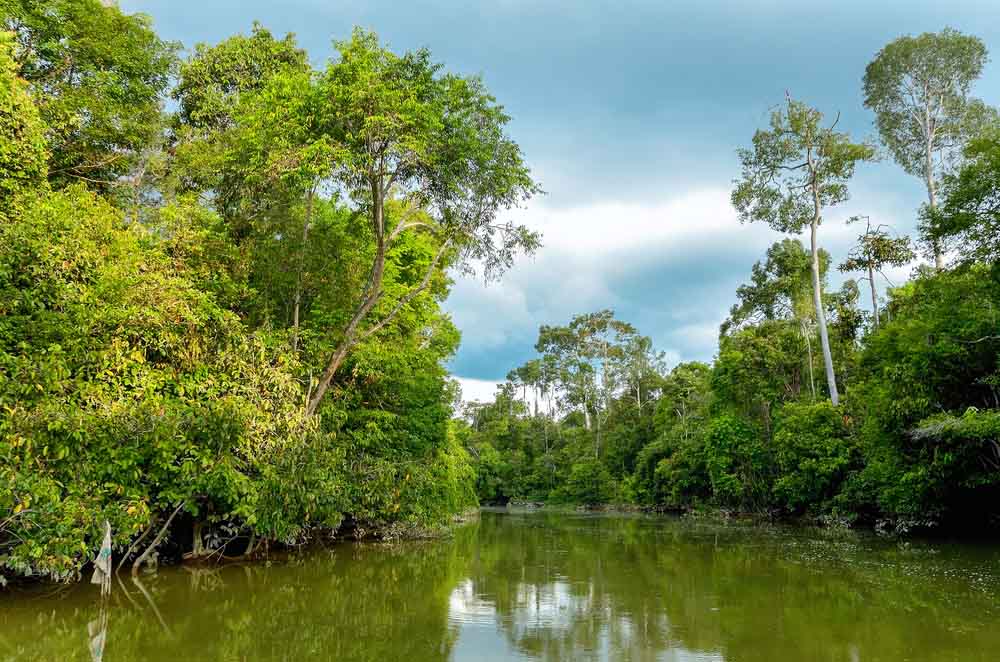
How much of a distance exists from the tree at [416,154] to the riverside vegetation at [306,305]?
72 mm

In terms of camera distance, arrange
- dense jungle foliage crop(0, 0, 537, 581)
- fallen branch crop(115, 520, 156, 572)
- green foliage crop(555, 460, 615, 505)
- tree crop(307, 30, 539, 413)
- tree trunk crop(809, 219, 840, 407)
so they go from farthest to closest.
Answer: green foliage crop(555, 460, 615, 505) → tree trunk crop(809, 219, 840, 407) → tree crop(307, 30, 539, 413) → fallen branch crop(115, 520, 156, 572) → dense jungle foliage crop(0, 0, 537, 581)

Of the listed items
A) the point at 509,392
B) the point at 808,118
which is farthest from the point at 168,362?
the point at 509,392

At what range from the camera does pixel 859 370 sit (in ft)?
75.0

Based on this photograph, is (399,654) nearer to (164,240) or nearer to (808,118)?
(164,240)

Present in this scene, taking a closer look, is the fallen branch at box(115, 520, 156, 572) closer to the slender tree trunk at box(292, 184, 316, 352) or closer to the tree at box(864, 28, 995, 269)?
the slender tree trunk at box(292, 184, 316, 352)

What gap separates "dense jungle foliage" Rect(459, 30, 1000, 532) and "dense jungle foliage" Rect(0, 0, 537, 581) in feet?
35.1

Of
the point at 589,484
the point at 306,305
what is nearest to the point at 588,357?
the point at 589,484

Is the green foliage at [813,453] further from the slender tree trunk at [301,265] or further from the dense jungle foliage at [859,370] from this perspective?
the slender tree trunk at [301,265]

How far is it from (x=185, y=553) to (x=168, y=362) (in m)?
3.86

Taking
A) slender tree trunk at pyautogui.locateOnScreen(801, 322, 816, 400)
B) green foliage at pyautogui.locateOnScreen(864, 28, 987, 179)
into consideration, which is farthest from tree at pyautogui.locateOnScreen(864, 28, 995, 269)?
slender tree trunk at pyautogui.locateOnScreen(801, 322, 816, 400)

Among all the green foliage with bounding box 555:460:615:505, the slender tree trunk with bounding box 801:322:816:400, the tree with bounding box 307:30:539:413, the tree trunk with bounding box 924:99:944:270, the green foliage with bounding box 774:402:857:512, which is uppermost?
the tree trunk with bounding box 924:99:944:270

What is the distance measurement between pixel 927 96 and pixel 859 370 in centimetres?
1108

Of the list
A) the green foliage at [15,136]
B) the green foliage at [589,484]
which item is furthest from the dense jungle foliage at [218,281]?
the green foliage at [589,484]

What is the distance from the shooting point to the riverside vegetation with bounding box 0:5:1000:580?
27.2 feet
